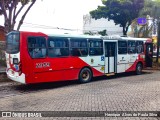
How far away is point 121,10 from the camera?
1004 inches

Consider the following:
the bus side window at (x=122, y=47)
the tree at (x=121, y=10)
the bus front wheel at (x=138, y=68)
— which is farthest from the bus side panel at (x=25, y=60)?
the tree at (x=121, y=10)

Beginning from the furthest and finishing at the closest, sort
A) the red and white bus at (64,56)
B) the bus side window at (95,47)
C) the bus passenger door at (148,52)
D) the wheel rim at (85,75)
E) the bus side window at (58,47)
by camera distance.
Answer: the bus passenger door at (148,52) → the bus side window at (95,47) → the wheel rim at (85,75) → the bus side window at (58,47) → the red and white bus at (64,56)

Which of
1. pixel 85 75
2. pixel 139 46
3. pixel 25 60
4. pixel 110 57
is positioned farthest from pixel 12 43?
pixel 139 46

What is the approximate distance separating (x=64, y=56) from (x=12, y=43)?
2.64 meters

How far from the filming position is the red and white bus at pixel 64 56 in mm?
10703

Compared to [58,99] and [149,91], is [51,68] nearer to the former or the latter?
Result: [58,99]

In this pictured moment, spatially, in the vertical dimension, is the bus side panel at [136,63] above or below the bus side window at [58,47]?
below

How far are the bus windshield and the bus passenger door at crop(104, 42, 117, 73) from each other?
5.67m

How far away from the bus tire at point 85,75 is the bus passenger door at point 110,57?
1.50 m

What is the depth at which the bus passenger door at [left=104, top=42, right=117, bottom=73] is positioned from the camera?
14.4m

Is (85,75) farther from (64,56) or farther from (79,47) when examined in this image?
(64,56)

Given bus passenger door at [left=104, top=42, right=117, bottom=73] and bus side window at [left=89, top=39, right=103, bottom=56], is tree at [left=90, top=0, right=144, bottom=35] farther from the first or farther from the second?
bus side window at [left=89, top=39, right=103, bottom=56]

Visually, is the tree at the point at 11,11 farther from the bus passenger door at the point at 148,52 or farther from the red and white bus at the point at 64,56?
the bus passenger door at the point at 148,52

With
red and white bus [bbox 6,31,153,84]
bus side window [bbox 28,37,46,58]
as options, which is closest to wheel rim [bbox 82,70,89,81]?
red and white bus [bbox 6,31,153,84]
